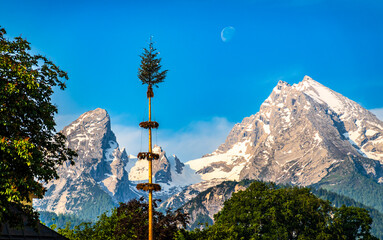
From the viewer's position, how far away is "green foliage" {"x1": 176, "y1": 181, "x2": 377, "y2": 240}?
8075 cm

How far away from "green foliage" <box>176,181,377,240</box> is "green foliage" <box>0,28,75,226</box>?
180 ft

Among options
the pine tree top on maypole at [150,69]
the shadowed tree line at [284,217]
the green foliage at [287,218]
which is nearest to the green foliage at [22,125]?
the pine tree top on maypole at [150,69]

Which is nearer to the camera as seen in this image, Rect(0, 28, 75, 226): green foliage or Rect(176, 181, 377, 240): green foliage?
Rect(0, 28, 75, 226): green foliage

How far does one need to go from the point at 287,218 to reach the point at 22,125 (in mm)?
64104

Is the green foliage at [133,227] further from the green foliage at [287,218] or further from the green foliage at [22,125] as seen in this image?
the green foliage at [22,125]

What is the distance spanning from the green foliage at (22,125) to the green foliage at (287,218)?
5477cm

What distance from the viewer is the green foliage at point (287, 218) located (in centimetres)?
8075

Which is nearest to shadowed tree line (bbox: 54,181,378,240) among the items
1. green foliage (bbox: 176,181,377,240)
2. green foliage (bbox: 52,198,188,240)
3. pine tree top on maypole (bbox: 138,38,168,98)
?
green foliage (bbox: 176,181,377,240)

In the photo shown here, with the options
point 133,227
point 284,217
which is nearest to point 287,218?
point 284,217

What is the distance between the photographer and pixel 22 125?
27.0 metres

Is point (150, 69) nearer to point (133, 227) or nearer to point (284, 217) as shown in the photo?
point (133, 227)

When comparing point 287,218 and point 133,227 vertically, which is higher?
point 287,218

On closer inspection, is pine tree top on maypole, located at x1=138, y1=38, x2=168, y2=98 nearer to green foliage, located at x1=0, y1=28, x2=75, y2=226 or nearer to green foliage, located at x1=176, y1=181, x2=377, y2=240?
green foliage, located at x1=0, y1=28, x2=75, y2=226

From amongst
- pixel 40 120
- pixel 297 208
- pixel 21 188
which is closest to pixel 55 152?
pixel 40 120
